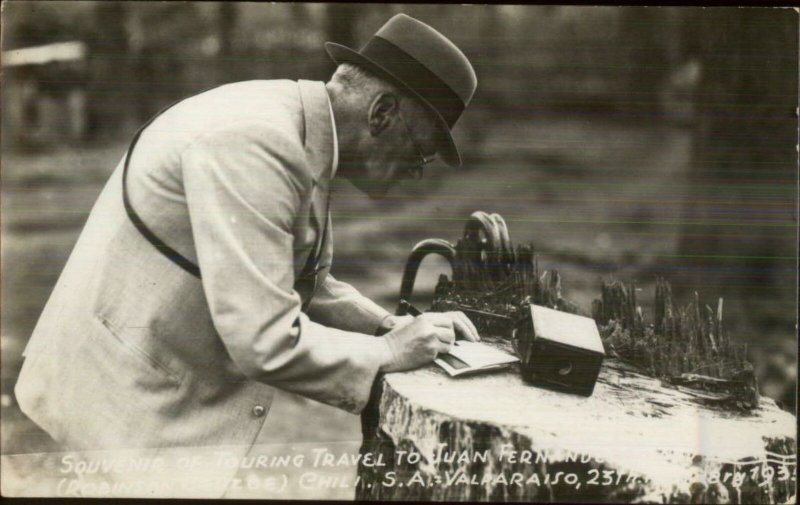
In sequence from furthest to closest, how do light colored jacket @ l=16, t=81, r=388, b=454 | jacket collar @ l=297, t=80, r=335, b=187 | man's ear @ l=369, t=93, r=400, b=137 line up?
man's ear @ l=369, t=93, r=400, b=137 < jacket collar @ l=297, t=80, r=335, b=187 < light colored jacket @ l=16, t=81, r=388, b=454

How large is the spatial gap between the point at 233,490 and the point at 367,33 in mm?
1934

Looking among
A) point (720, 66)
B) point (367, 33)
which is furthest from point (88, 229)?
point (720, 66)

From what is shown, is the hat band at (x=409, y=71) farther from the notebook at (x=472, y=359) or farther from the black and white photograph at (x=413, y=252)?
the notebook at (x=472, y=359)

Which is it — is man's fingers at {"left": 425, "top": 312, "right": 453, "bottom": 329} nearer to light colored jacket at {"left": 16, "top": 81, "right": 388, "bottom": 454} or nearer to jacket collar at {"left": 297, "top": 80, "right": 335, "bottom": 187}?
light colored jacket at {"left": 16, "top": 81, "right": 388, "bottom": 454}

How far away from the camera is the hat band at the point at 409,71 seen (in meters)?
2.63

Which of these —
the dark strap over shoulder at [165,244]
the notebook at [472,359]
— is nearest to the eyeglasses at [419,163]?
the dark strap over shoulder at [165,244]

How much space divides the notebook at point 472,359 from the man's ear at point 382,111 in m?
0.89

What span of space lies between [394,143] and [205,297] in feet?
2.99

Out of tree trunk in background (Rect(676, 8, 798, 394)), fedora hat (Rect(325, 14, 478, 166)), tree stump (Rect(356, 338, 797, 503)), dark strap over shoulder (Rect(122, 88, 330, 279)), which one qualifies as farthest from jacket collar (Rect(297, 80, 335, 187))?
tree trunk in background (Rect(676, 8, 798, 394))

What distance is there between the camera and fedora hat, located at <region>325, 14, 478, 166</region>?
264cm

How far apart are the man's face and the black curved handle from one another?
303mm

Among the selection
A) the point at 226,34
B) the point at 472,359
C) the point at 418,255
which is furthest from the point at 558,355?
the point at 226,34

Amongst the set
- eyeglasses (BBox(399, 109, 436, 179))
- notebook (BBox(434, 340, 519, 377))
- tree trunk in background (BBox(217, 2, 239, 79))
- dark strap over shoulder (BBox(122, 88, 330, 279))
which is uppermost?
tree trunk in background (BBox(217, 2, 239, 79))

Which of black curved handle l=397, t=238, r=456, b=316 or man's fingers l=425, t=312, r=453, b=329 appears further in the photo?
black curved handle l=397, t=238, r=456, b=316
